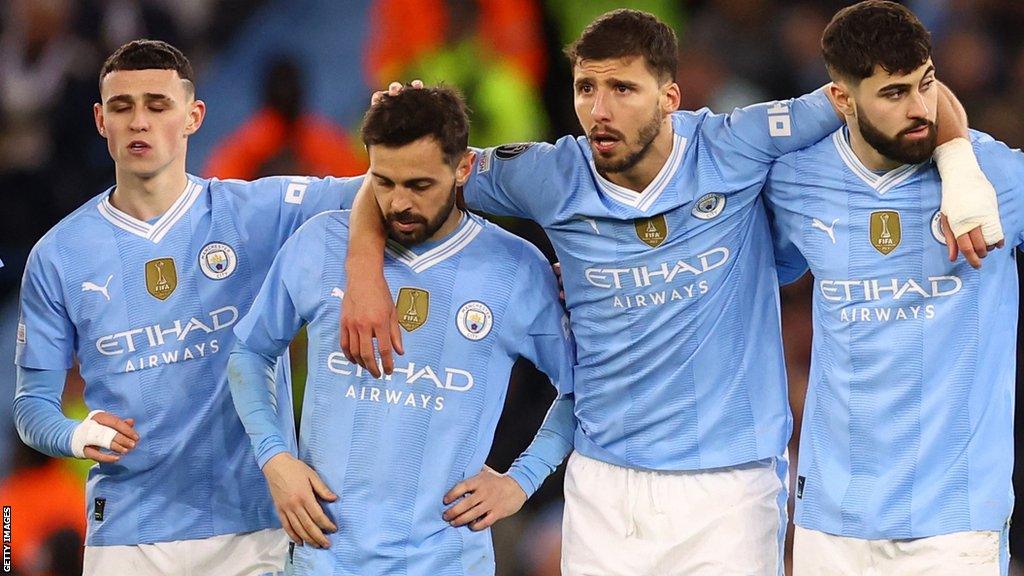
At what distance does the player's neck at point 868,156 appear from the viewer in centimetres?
322

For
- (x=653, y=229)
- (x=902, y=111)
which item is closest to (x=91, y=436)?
(x=653, y=229)

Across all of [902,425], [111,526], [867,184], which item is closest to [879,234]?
[867,184]

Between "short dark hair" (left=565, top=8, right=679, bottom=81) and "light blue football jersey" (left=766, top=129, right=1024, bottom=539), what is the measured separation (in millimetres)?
515

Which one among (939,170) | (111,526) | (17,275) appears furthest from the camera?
(17,275)

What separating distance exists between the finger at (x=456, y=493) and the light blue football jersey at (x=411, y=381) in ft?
0.05

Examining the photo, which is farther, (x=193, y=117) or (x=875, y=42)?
(x=193, y=117)

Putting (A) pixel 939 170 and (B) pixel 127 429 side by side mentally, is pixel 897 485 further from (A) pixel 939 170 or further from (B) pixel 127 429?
(B) pixel 127 429

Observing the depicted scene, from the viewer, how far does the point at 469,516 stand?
311 centimetres

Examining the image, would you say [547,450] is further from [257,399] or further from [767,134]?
[767,134]

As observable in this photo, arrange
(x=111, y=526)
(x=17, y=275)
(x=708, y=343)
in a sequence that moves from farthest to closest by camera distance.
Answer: (x=17, y=275) < (x=111, y=526) < (x=708, y=343)

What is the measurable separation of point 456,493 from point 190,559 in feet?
2.92

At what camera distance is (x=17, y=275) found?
5633 mm

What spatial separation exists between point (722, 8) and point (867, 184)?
268cm

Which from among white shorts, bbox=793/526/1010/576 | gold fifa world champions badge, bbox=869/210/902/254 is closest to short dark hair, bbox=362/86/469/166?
gold fifa world champions badge, bbox=869/210/902/254
